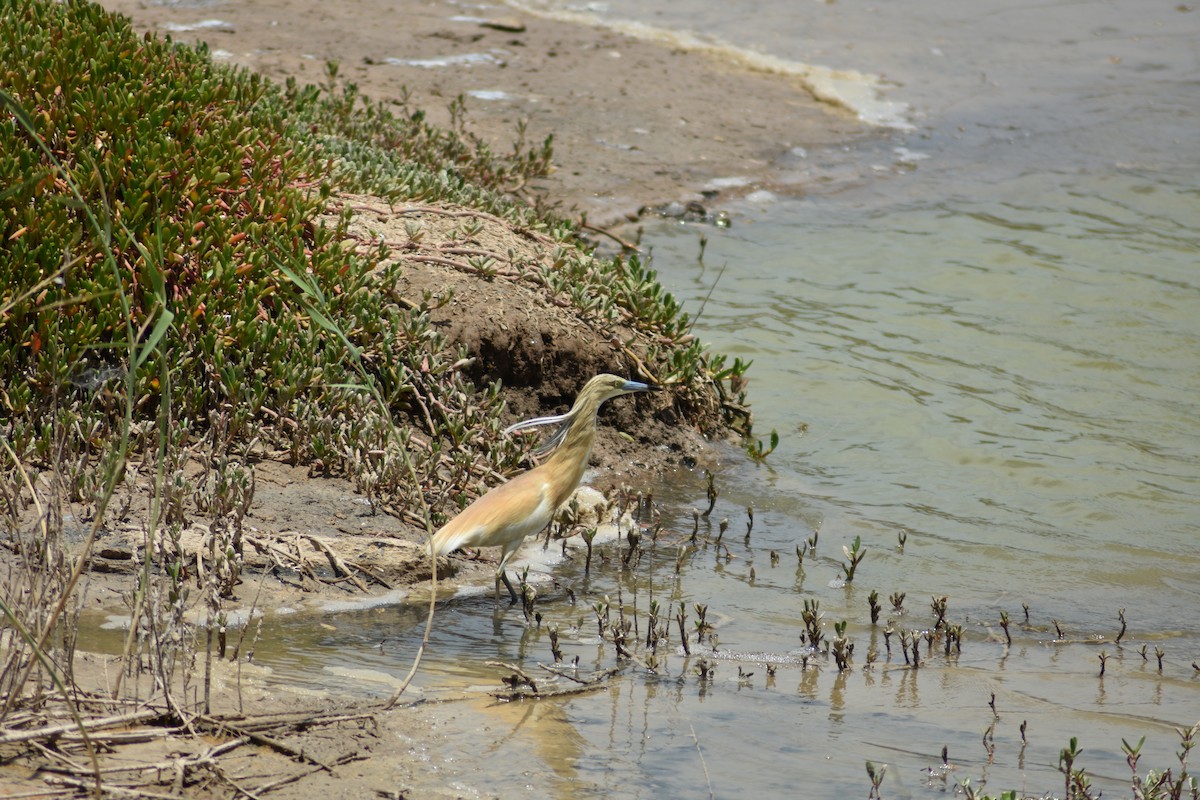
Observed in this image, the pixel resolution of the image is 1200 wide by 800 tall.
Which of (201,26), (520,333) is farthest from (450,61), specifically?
(520,333)

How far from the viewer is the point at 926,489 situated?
795cm

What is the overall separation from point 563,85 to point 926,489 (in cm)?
798

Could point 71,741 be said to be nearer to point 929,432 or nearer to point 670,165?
point 929,432

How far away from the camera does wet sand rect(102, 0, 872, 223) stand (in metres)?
12.8

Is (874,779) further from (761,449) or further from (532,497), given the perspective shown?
(761,449)

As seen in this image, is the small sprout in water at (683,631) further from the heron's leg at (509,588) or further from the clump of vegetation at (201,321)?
the clump of vegetation at (201,321)

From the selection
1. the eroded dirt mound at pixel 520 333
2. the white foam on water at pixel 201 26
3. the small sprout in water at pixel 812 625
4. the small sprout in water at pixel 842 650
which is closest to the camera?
the small sprout in water at pixel 842 650

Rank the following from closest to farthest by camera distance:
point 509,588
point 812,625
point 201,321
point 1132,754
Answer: point 1132,754 < point 812,625 < point 509,588 < point 201,321

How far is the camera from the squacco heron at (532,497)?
19.2ft

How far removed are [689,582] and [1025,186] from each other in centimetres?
843

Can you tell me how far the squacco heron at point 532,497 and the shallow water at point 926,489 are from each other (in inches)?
12.9

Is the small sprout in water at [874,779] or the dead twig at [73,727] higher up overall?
the dead twig at [73,727]

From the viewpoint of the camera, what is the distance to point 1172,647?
5941 millimetres

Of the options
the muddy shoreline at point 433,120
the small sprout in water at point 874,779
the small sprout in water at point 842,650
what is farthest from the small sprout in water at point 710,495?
the small sprout in water at point 874,779
